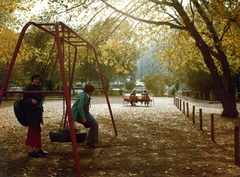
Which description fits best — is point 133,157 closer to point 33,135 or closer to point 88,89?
point 88,89

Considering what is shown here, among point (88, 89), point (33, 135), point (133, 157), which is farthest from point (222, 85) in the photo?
point (33, 135)

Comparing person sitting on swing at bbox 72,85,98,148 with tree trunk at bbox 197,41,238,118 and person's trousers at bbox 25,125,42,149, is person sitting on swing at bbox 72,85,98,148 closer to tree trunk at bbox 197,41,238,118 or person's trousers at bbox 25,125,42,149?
person's trousers at bbox 25,125,42,149

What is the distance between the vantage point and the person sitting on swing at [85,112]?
290 inches

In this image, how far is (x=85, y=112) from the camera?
7.59 m

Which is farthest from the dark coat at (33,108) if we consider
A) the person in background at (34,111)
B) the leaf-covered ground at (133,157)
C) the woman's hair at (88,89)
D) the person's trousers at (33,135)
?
the woman's hair at (88,89)

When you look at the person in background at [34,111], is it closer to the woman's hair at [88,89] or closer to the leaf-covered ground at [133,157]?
the leaf-covered ground at [133,157]

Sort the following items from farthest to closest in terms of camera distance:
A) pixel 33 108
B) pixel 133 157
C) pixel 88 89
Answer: pixel 88 89 < pixel 133 157 < pixel 33 108

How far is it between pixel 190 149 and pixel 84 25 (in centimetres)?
963

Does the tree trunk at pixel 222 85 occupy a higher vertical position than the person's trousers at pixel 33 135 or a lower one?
higher

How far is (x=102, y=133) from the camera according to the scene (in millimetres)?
10148

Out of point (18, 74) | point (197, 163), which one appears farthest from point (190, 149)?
point (18, 74)

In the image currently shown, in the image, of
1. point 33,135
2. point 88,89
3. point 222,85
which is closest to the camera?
point 33,135

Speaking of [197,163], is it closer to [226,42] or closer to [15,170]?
[15,170]

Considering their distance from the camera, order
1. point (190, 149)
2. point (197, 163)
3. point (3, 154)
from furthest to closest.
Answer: point (190, 149), point (3, 154), point (197, 163)
